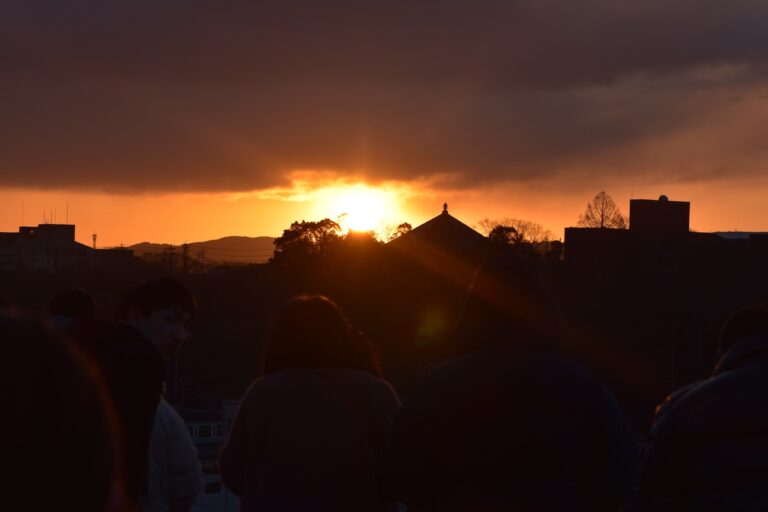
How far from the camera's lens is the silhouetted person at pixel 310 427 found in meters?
4.93

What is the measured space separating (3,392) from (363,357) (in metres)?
3.71

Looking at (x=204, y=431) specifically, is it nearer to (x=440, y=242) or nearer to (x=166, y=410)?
(x=166, y=410)

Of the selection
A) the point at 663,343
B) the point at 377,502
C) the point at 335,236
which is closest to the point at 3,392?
the point at 377,502

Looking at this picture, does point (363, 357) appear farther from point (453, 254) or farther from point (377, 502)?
point (453, 254)

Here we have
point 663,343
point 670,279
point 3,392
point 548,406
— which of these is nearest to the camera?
point 3,392

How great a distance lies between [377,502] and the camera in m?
5.04

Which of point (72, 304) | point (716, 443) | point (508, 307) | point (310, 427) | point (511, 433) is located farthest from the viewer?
point (72, 304)

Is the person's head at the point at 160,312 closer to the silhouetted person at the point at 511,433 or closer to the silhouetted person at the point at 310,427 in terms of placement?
the silhouetted person at the point at 310,427

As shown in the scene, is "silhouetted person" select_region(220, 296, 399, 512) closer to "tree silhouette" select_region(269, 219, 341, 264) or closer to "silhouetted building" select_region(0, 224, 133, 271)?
"tree silhouette" select_region(269, 219, 341, 264)

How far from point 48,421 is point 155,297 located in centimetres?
373

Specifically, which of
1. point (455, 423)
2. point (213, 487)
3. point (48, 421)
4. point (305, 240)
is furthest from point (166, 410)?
point (305, 240)

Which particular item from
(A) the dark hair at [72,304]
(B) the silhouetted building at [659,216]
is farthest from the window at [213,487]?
(B) the silhouetted building at [659,216]

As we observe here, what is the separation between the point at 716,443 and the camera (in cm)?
374

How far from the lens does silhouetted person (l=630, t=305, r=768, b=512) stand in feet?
12.1
